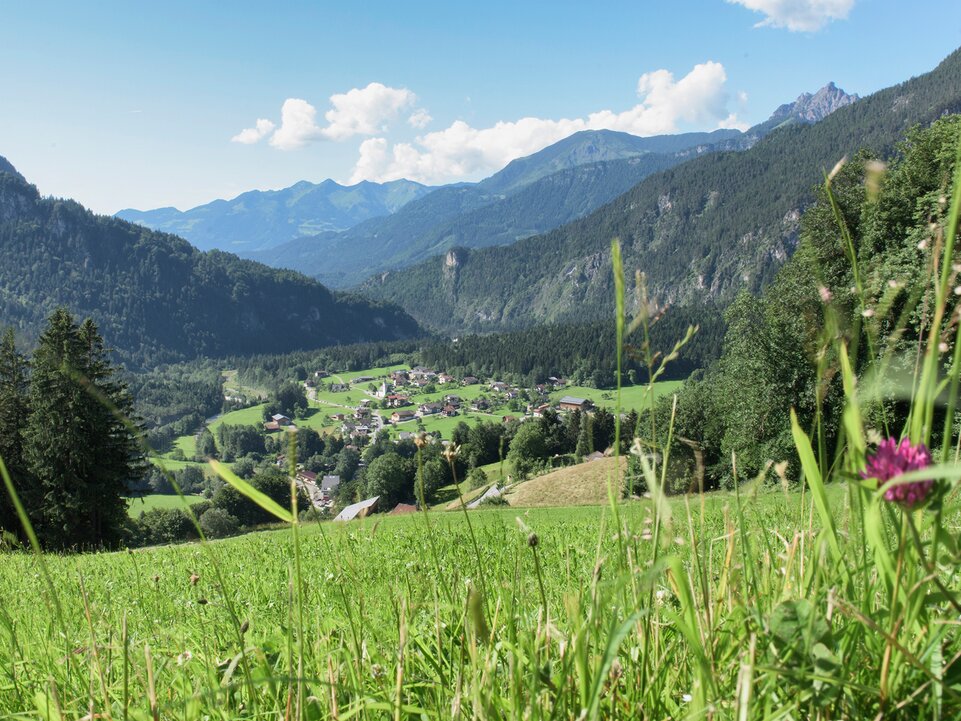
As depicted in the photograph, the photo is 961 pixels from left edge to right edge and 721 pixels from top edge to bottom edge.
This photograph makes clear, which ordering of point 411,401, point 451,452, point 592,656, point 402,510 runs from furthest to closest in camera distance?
point 411,401 < point 402,510 < point 592,656 < point 451,452

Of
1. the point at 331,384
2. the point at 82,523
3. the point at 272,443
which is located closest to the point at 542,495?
the point at 82,523

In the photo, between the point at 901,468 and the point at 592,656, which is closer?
the point at 901,468

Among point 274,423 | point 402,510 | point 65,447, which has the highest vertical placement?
point 65,447

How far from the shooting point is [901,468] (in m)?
0.64

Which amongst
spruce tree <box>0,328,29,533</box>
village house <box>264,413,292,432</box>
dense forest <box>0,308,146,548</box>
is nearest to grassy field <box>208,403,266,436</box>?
village house <box>264,413,292,432</box>

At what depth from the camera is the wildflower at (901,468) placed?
23.9 inches

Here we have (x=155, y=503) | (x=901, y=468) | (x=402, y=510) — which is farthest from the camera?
(x=155, y=503)

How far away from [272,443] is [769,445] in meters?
117

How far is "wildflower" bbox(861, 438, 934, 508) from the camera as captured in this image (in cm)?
61

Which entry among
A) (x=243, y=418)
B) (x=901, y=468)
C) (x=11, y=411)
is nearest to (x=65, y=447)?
(x=11, y=411)

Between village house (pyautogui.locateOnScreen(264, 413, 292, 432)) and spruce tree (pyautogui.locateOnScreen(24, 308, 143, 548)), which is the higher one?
spruce tree (pyautogui.locateOnScreen(24, 308, 143, 548))

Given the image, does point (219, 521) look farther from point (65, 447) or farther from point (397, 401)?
point (397, 401)

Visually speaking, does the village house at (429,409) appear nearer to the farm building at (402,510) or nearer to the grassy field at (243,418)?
the grassy field at (243,418)

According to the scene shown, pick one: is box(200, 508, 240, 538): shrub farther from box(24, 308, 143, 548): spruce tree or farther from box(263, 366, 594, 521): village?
box(263, 366, 594, 521): village
